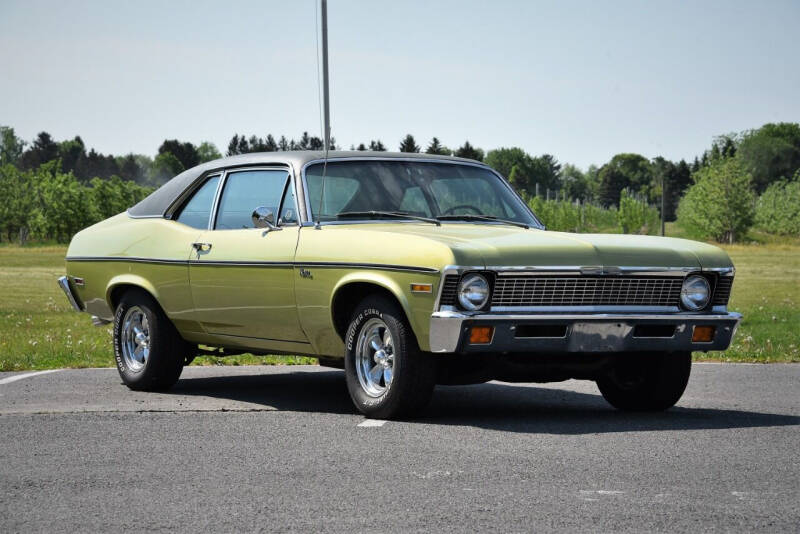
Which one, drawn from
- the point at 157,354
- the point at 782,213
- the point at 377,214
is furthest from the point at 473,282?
the point at 782,213

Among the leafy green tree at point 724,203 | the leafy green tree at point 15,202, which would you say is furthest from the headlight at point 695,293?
the leafy green tree at point 724,203

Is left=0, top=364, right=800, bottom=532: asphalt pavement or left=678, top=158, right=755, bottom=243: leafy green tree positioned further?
left=678, top=158, right=755, bottom=243: leafy green tree

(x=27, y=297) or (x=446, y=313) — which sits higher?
(x=446, y=313)

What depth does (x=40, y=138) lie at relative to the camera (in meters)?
194

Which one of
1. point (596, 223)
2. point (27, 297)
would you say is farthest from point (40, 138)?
point (27, 297)

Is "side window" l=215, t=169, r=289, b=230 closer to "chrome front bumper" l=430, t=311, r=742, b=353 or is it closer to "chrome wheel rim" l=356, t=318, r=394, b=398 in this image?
"chrome wheel rim" l=356, t=318, r=394, b=398

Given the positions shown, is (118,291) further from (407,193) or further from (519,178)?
(519,178)

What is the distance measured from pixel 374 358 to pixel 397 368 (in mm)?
404

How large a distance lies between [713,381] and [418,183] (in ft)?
11.4

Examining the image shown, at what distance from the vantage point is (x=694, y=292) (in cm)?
815

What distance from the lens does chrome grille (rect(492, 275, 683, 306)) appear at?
297 inches

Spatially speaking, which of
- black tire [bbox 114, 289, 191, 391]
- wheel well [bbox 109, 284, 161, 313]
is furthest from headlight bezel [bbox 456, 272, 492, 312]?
wheel well [bbox 109, 284, 161, 313]

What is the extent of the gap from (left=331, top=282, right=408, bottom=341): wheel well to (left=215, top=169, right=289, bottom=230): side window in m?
1.10

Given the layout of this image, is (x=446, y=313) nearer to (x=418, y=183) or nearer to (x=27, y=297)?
(x=418, y=183)
